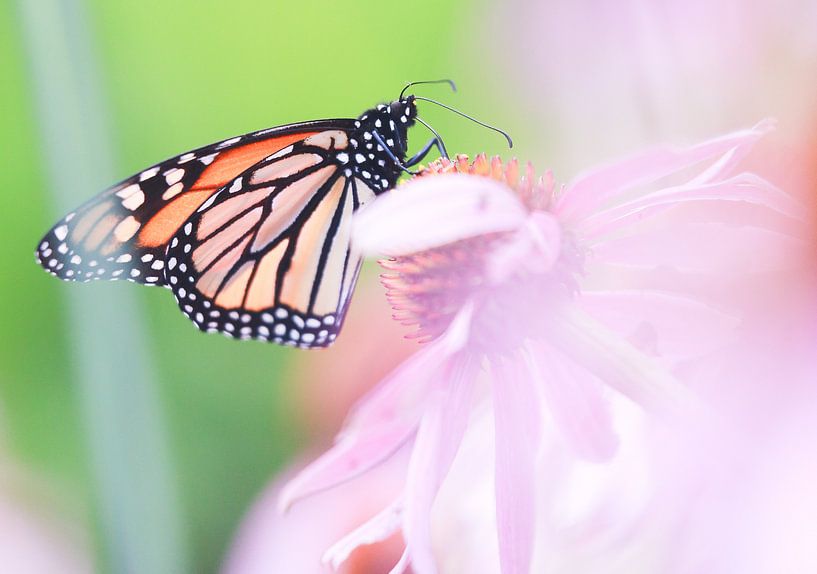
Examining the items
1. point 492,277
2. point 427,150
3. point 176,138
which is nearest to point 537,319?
point 492,277

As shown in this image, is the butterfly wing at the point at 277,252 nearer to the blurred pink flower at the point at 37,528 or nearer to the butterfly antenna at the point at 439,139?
the butterfly antenna at the point at 439,139

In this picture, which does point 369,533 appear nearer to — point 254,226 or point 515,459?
point 515,459

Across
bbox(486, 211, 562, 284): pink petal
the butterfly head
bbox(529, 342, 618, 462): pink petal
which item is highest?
the butterfly head

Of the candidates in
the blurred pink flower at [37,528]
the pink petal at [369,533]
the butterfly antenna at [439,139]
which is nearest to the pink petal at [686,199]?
the butterfly antenna at [439,139]

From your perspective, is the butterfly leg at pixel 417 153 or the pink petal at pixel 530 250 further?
the butterfly leg at pixel 417 153

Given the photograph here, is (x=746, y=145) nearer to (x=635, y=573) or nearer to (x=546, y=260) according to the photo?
(x=546, y=260)

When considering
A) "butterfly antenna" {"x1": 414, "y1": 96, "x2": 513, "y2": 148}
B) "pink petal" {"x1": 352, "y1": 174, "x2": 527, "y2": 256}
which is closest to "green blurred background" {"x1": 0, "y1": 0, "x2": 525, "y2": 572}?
"butterfly antenna" {"x1": 414, "y1": 96, "x2": 513, "y2": 148}

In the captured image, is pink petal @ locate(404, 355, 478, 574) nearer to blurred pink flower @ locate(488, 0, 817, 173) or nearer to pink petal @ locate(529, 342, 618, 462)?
pink petal @ locate(529, 342, 618, 462)
